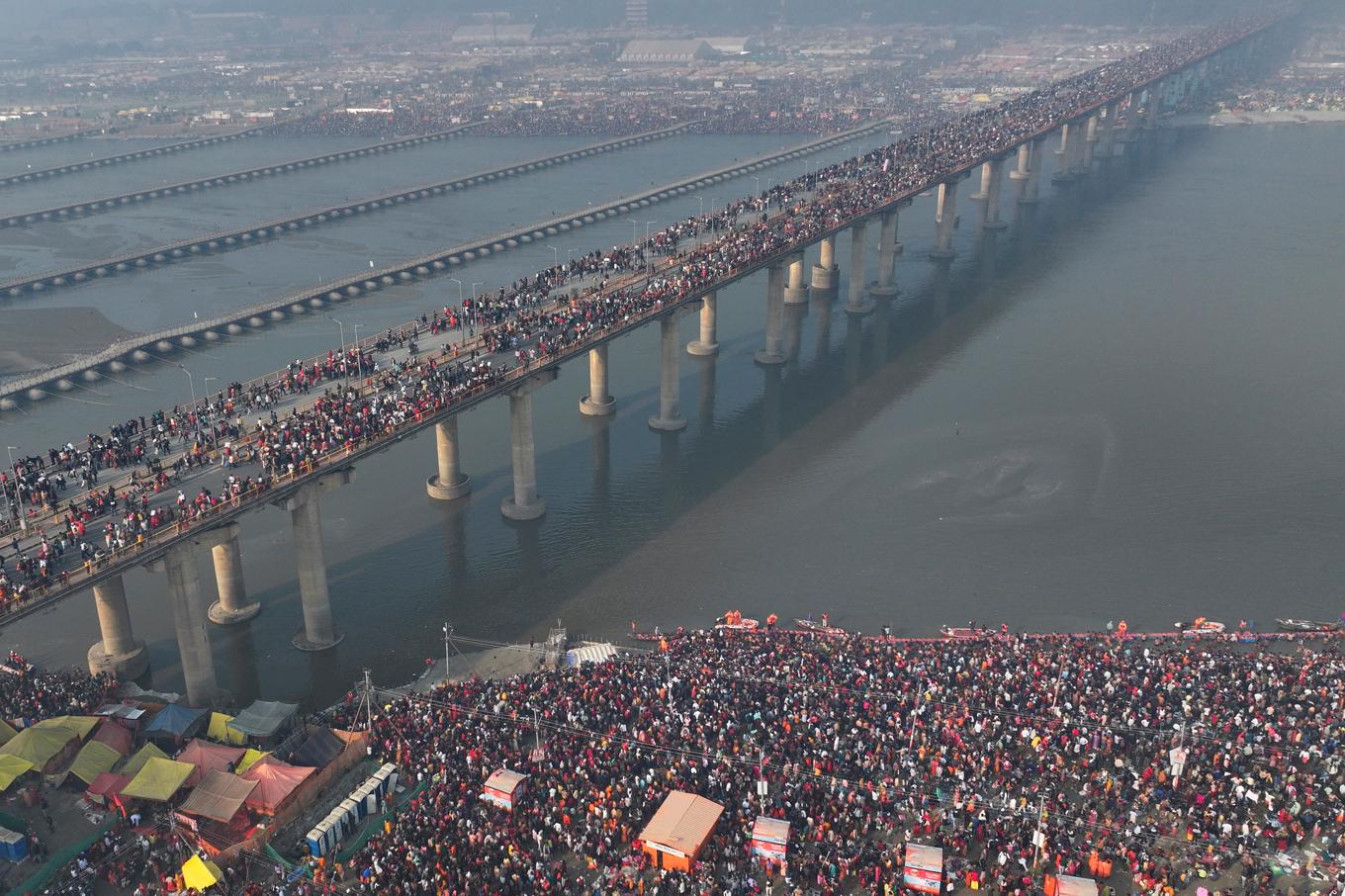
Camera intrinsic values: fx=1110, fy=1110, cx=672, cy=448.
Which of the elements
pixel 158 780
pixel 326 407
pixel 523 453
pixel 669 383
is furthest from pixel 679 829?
pixel 669 383

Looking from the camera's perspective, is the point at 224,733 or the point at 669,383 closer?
the point at 224,733

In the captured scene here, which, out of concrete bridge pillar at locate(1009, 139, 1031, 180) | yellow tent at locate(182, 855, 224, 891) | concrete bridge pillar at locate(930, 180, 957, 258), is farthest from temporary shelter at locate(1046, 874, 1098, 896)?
concrete bridge pillar at locate(1009, 139, 1031, 180)

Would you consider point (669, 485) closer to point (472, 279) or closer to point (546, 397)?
point (546, 397)

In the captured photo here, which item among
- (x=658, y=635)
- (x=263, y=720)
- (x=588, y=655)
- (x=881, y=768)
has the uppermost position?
(x=881, y=768)

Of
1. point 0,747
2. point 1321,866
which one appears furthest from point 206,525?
point 1321,866

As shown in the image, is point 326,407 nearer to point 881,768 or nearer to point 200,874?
point 200,874

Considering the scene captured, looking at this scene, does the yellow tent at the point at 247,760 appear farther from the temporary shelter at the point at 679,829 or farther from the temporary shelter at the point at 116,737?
the temporary shelter at the point at 679,829
